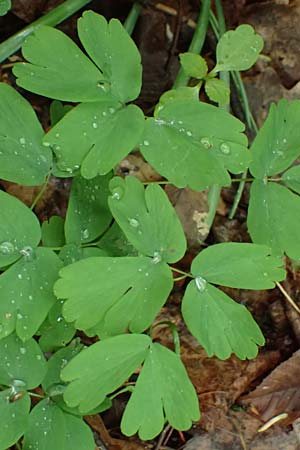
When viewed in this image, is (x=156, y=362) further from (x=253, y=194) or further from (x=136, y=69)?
(x=136, y=69)

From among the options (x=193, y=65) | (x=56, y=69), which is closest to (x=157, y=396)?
(x=56, y=69)

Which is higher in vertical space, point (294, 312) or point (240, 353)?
point (240, 353)

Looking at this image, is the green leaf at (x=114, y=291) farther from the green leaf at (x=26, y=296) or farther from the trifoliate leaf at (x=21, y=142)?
the trifoliate leaf at (x=21, y=142)

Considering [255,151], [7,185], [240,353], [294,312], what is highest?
[255,151]

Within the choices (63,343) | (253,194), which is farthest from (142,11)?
(63,343)

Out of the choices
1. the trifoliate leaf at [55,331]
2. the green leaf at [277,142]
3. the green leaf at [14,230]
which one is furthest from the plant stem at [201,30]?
the trifoliate leaf at [55,331]

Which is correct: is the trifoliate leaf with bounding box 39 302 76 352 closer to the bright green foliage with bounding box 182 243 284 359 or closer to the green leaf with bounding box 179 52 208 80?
the bright green foliage with bounding box 182 243 284 359
